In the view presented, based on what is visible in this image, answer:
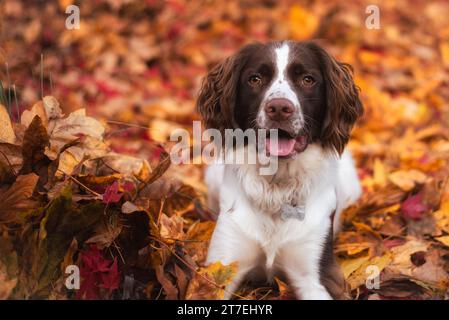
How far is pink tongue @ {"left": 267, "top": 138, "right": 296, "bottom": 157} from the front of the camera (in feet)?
9.75

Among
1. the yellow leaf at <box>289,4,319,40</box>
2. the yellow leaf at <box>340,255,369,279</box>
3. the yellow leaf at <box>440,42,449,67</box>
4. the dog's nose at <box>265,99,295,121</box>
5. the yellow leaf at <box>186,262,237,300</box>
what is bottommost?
the yellow leaf at <box>186,262,237,300</box>

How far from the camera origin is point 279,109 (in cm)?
283

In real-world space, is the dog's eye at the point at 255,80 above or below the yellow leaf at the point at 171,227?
above

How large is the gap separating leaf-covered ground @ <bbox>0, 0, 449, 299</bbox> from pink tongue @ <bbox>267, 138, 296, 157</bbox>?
0.46 metres

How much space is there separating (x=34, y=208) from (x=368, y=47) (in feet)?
17.8

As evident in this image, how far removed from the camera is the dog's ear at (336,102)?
10.1ft

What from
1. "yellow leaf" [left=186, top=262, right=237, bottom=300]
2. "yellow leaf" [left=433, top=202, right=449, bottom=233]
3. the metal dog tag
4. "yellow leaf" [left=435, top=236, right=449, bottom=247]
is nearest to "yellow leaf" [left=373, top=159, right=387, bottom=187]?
"yellow leaf" [left=433, top=202, right=449, bottom=233]

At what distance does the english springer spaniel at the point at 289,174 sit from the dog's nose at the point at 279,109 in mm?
60

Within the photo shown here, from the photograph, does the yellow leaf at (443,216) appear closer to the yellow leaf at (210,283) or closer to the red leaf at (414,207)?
the red leaf at (414,207)

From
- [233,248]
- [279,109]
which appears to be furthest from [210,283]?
[279,109]

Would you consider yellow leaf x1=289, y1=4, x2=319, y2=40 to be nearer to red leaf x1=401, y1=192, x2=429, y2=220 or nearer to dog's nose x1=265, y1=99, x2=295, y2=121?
red leaf x1=401, y1=192, x2=429, y2=220

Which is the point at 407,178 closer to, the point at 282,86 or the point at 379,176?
the point at 379,176

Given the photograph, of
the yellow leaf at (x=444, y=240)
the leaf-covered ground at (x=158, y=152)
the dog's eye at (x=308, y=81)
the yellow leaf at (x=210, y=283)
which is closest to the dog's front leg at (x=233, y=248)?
the leaf-covered ground at (x=158, y=152)
